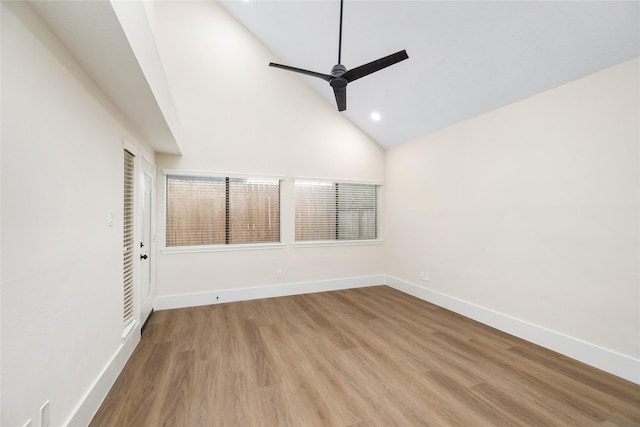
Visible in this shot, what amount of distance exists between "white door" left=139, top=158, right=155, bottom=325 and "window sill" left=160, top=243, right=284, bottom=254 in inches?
10.7

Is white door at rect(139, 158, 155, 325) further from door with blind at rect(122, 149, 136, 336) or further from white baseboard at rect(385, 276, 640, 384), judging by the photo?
white baseboard at rect(385, 276, 640, 384)

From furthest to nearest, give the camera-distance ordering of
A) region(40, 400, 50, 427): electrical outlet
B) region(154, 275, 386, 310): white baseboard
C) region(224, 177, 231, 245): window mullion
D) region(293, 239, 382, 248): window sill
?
region(293, 239, 382, 248): window sill, region(224, 177, 231, 245): window mullion, region(154, 275, 386, 310): white baseboard, region(40, 400, 50, 427): electrical outlet

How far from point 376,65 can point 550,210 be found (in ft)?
7.61

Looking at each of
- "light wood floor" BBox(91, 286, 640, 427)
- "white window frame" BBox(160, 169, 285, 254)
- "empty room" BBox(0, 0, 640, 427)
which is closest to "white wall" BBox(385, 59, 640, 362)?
"empty room" BBox(0, 0, 640, 427)

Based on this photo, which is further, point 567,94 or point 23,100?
point 567,94

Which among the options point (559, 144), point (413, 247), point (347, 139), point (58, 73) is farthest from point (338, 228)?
point (58, 73)

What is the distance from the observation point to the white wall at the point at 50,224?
1063 millimetres

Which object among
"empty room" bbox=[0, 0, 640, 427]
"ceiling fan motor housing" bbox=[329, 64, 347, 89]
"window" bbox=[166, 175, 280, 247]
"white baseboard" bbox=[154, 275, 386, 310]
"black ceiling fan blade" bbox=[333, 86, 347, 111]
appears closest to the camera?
"empty room" bbox=[0, 0, 640, 427]

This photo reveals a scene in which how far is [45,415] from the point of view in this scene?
1283mm

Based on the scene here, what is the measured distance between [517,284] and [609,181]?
132 centimetres

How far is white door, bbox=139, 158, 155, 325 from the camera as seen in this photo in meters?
3.04

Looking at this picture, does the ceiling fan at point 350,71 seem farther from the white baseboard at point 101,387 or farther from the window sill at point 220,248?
the white baseboard at point 101,387

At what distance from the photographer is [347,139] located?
4.85 meters

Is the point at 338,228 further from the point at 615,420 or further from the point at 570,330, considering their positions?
the point at 615,420
